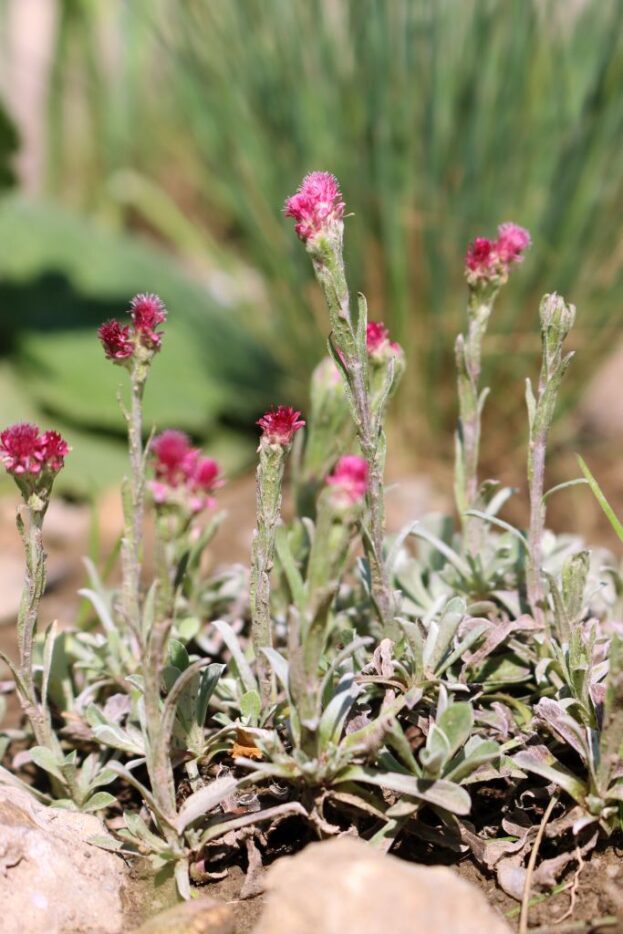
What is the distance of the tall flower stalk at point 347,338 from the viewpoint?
113cm

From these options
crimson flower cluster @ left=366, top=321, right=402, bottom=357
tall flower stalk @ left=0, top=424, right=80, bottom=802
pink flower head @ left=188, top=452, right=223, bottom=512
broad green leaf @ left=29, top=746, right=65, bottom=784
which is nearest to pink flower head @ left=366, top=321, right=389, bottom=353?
crimson flower cluster @ left=366, top=321, right=402, bottom=357

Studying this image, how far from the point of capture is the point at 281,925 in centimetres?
96

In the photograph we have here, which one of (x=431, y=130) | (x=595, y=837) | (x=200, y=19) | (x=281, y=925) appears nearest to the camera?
(x=281, y=925)

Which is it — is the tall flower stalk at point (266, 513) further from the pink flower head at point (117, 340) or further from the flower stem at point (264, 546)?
the pink flower head at point (117, 340)

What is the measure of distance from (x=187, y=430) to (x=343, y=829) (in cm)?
211

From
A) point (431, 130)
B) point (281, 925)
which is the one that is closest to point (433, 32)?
point (431, 130)

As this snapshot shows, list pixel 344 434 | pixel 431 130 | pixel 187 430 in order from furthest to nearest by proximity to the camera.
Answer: pixel 187 430, pixel 431 130, pixel 344 434

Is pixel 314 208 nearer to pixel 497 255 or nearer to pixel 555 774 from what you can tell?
pixel 497 255

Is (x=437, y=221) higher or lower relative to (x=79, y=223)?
lower

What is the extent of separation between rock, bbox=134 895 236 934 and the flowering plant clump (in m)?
0.07

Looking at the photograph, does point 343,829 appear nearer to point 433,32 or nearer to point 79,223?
point 433,32

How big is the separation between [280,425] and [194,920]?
53 centimetres

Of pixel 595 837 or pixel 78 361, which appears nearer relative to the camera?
pixel 595 837

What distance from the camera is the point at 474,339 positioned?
139 centimetres
